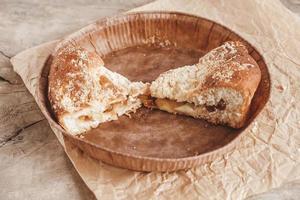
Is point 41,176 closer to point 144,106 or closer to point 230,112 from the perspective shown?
point 144,106

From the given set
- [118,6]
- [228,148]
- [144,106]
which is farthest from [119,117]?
[118,6]

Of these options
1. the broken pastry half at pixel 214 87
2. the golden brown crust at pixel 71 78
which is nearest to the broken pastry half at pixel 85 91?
the golden brown crust at pixel 71 78

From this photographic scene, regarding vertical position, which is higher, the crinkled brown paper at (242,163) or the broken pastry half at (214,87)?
the broken pastry half at (214,87)

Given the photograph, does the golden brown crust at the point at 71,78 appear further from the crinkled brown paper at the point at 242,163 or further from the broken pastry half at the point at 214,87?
→ the broken pastry half at the point at 214,87

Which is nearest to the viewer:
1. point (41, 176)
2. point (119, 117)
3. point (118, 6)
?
point (41, 176)

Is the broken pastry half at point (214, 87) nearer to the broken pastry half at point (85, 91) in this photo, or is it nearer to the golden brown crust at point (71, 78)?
the broken pastry half at point (85, 91)

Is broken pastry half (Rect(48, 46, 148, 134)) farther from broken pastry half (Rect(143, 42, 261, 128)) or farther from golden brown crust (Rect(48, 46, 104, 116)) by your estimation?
broken pastry half (Rect(143, 42, 261, 128))

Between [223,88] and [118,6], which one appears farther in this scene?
[118,6]

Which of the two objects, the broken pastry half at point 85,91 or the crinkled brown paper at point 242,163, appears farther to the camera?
the broken pastry half at point 85,91
